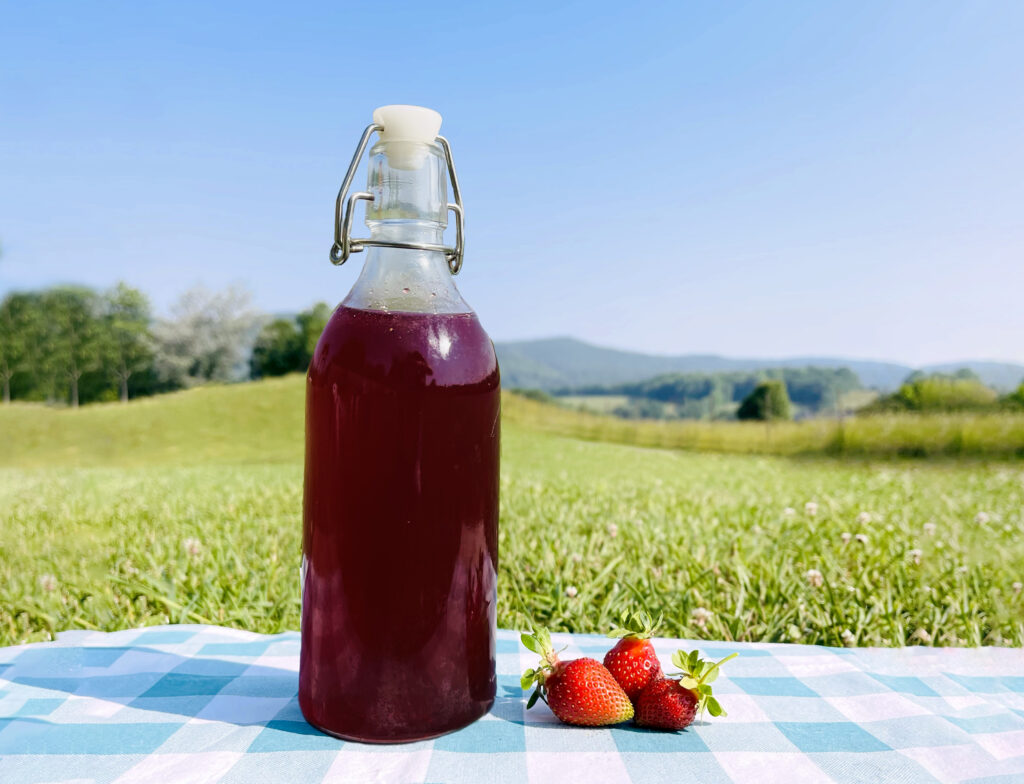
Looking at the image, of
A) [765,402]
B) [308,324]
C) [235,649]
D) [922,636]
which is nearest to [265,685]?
[235,649]

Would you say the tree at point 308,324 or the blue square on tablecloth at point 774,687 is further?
the tree at point 308,324

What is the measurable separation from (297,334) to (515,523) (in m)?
28.1

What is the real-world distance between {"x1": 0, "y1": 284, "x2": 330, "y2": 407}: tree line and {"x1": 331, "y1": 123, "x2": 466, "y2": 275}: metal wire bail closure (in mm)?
24714

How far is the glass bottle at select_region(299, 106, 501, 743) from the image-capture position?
1482mm

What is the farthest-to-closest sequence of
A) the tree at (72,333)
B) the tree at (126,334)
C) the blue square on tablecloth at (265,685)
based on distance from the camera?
the tree at (126,334), the tree at (72,333), the blue square on tablecloth at (265,685)

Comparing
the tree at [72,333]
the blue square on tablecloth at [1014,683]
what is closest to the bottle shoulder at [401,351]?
the blue square on tablecloth at [1014,683]

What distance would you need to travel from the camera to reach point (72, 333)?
30.6 metres

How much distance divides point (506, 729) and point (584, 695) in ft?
0.56

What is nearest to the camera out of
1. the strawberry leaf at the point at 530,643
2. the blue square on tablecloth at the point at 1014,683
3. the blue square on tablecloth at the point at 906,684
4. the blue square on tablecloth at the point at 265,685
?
the strawberry leaf at the point at 530,643

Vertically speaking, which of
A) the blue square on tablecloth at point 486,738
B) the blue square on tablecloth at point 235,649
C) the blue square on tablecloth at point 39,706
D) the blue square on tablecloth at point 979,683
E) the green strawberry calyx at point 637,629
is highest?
the green strawberry calyx at point 637,629

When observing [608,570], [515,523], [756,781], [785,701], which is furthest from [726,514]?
[756,781]

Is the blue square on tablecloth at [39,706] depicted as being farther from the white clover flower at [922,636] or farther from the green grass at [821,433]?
the green grass at [821,433]

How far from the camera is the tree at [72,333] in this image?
1178 inches

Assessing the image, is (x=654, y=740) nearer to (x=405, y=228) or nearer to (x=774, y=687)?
(x=774, y=687)
